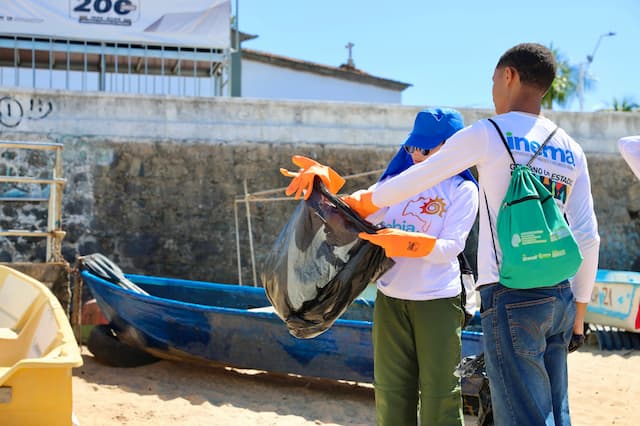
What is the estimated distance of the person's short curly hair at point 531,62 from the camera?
7.73ft

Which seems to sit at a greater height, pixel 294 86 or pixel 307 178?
pixel 294 86

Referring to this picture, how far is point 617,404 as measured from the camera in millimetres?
6344

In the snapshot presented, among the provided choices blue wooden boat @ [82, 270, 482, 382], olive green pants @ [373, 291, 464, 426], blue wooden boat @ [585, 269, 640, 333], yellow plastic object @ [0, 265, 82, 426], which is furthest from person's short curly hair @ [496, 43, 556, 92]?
blue wooden boat @ [585, 269, 640, 333]

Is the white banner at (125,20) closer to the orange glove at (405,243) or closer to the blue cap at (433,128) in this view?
the blue cap at (433,128)

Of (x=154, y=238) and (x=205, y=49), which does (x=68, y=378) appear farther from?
(x=205, y=49)

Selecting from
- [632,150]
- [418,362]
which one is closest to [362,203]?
[418,362]

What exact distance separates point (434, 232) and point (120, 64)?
558 inches

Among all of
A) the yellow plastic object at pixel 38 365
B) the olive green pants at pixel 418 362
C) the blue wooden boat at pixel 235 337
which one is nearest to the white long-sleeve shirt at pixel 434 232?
the olive green pants at pixel 418 362

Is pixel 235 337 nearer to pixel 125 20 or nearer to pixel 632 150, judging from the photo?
pixel 632 150

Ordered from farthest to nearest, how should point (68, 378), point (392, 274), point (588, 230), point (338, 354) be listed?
point (338, 354) < point (68, 378) < point (392, 274) < point (588, 230)

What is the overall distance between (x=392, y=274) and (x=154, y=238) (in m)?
8.60

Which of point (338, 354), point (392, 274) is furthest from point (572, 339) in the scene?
point (338, 354)

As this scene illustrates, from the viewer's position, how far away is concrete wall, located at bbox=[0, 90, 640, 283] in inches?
428

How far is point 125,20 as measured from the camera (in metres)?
14.8
